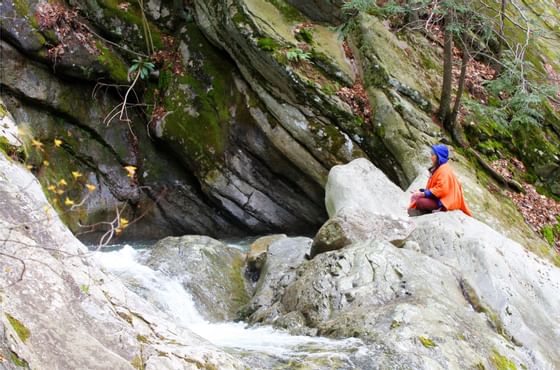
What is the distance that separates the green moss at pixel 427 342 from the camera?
4.91 m

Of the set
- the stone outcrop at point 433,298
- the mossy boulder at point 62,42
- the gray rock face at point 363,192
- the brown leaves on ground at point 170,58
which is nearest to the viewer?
the stone outcrop at point 433,298

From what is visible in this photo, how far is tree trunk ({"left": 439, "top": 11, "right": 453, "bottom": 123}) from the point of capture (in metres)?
10.9

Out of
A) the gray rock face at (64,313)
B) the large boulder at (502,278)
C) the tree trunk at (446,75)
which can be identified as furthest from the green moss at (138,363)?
the tree trunk at (446,75)

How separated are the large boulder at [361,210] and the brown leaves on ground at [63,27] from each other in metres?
7.63

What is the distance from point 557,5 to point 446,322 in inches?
689

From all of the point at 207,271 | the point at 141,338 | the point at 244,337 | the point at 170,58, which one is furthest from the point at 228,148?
the point at 141,338

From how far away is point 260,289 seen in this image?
319 inches

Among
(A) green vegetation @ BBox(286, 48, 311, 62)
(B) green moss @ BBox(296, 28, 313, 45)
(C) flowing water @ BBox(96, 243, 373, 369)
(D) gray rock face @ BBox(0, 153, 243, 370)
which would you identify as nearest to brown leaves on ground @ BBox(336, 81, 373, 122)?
(A) green vegetation @ BBox(286, 48, 311, 62)

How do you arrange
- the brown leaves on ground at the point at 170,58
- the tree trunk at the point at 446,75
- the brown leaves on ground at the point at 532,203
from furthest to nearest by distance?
the brown leaves on ground at the point at 170,58 < the brown leaves on ground at the point at 532,203 < the tree trunk at the point at 446,75

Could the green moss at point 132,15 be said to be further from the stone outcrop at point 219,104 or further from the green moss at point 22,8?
the green moss at point 22,8

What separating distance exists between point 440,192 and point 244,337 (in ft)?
13.0

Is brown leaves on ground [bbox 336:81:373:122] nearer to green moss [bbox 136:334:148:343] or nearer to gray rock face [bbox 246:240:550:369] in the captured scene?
gray rock face [bbox 246:240:550:369]

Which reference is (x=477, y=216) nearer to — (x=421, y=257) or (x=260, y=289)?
(x=421, y=257)

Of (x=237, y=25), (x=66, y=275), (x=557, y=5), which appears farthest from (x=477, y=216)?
(x=557, y=5)
